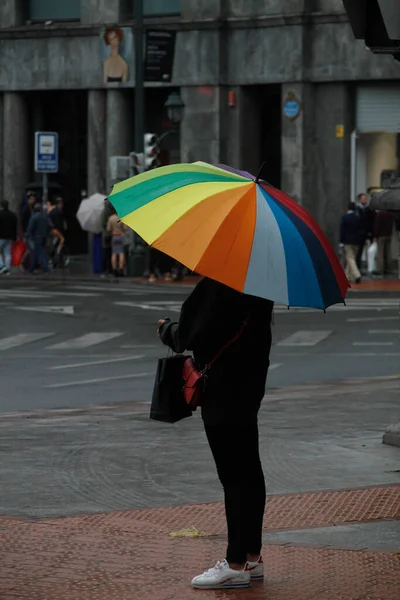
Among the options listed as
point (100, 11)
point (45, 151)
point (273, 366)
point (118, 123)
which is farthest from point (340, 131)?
point (273, 366)

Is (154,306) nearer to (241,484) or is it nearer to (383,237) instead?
(383,237)

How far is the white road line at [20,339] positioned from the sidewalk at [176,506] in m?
6.81

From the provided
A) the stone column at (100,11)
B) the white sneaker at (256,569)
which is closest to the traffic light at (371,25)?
the white sneaker at (256,569)

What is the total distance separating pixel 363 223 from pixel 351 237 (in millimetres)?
413

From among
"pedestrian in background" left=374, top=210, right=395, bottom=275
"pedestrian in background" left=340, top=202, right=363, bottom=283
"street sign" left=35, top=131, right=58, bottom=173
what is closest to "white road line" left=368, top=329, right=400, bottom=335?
"pedestrian in background" left=340, top=202, right=363, bottom=283

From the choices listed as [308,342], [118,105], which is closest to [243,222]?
[308,342]

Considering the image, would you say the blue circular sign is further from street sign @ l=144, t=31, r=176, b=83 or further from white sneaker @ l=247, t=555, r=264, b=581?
white sneaker @ l=247, t=555, r=264, b=581

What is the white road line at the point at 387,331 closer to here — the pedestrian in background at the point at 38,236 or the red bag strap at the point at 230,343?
the pedestrian in background at the point at 38,236

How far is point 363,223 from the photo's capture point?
33.1m

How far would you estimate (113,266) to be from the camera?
3562 cm

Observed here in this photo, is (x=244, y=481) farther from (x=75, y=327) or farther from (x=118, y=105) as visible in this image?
(x=118, y=105)

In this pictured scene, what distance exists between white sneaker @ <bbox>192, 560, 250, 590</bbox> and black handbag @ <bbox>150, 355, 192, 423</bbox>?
712mm

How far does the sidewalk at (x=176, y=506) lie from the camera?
7277 millimetres

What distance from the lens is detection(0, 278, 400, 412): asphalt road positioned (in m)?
16.1
